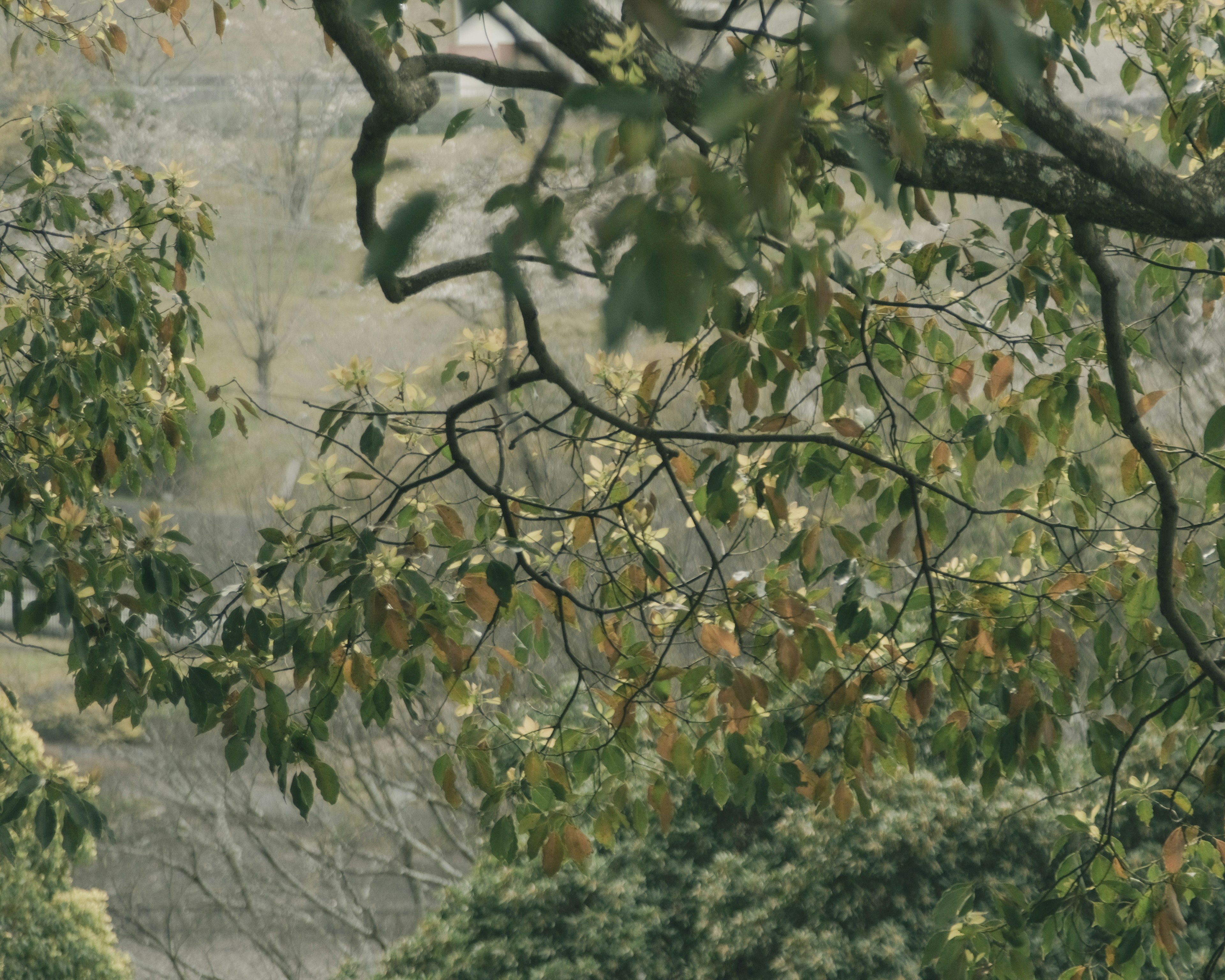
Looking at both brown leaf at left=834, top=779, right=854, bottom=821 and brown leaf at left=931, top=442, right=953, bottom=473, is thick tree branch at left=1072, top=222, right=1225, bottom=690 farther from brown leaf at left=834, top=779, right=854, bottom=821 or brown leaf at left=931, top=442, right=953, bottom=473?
brown leaf at left=834, top=779, right=854, bottom=821

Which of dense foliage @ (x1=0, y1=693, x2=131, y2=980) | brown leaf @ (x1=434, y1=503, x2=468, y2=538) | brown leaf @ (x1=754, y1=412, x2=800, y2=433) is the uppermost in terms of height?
brown leaf @ (x1=754, y1=412, x2=800, y2=433)

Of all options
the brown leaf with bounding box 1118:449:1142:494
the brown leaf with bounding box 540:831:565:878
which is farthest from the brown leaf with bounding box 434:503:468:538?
the brown leaf with bounding box 1118:449:1142:494

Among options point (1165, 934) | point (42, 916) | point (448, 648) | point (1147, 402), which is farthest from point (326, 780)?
point (42, 916)

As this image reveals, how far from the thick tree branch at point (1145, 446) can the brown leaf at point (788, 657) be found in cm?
45

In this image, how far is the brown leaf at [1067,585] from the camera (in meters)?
1.54

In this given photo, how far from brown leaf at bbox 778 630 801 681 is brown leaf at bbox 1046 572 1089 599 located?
13.8 inches

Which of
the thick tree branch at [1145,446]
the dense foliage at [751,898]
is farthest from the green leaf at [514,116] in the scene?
the dense foliage at [751,898]

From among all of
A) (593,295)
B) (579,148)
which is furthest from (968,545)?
(579,148)

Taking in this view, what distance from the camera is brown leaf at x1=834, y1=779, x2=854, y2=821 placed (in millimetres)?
1677

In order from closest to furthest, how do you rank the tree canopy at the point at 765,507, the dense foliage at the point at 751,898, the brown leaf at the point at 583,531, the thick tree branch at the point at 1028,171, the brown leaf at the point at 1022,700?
the thick tree branch at the point at 1028,171, the tree canopy at the point at 765,507, the brown leaf at the point at 1022,700, the brown leaf at the point at 583,531, the dense foliage at the point at 751,898

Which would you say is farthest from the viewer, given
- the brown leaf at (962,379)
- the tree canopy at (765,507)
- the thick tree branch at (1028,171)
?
the brown leaf at (962,379)

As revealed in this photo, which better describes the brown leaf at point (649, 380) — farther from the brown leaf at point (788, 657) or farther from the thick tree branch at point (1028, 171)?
the thick tree branch at point (1028, 171)

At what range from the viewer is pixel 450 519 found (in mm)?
1611

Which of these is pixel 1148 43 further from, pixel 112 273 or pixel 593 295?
pixel 593 295
